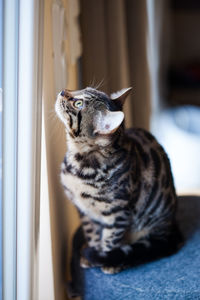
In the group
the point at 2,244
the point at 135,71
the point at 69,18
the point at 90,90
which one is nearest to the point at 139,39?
the point at 135,71

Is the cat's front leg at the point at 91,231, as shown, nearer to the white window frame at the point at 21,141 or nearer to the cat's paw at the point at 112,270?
the cat's paw at the point at 112,270

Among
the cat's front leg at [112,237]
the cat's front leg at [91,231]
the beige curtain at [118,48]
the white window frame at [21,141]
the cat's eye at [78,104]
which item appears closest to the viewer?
the white window frame at [21,141]

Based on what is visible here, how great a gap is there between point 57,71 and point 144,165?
38 centimetres

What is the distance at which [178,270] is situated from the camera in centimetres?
91

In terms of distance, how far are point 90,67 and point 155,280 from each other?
2.39 ft

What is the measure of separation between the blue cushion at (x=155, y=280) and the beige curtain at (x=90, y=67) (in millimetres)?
139

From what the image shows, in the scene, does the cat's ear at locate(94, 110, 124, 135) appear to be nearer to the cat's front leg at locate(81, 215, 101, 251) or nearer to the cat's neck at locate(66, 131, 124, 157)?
the cat's neck at locate(66, 131, 124, 157)

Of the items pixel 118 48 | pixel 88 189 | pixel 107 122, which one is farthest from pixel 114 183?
pixel 118 48

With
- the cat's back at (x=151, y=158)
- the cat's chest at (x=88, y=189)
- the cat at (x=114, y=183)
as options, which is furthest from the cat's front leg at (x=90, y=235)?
the cat's back at (x=151, y=158)

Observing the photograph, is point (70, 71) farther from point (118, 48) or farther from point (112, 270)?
point (112, 270)

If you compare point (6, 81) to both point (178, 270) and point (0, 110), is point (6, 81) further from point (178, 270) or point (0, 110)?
point (178, 270)

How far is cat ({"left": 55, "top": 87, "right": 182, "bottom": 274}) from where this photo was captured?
0.78 meters

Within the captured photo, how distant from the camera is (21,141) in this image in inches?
27.2

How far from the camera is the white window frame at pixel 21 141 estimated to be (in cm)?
67
